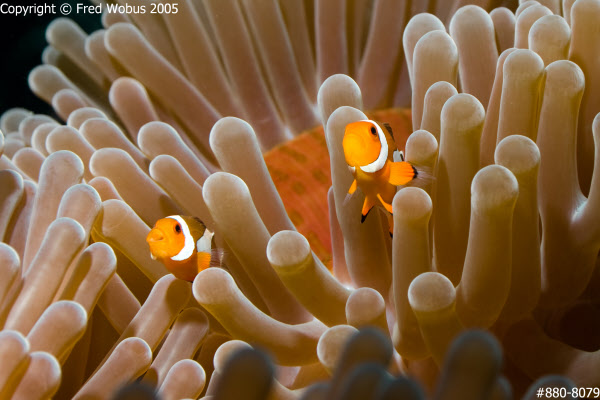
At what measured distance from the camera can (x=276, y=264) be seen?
3.72 feet

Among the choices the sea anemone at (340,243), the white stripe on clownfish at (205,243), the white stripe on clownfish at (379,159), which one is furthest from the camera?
the white stripe on clownfish at (205,243)

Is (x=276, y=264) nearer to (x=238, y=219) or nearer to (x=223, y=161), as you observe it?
(x=238, y=219)

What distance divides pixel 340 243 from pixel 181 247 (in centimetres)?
38

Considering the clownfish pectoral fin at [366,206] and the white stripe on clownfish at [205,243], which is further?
the white stripe on clownfish at [205,243]

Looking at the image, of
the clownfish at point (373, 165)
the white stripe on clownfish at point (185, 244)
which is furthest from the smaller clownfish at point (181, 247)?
the clownfish at point (373, 165)

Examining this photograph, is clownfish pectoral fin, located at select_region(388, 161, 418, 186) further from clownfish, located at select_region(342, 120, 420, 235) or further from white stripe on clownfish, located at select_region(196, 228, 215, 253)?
white stripe on clownfish, located at select_region(196, 228, 215, 253)

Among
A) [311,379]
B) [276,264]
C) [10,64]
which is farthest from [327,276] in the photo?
[10,64]

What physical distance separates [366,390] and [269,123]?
151 cm

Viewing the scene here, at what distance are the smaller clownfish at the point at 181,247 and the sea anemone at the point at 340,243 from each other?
50mm

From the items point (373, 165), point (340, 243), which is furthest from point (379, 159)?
point (340, 243)

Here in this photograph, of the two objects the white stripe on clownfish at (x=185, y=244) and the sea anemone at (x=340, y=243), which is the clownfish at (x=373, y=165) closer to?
the sea anemone at (x=340, y=243)

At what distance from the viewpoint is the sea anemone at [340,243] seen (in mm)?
1070

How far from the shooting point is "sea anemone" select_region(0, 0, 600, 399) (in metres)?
1.07

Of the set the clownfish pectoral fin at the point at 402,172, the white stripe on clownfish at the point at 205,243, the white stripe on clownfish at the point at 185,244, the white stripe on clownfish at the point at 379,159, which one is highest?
the white stripe on clownfish at the point at 379,159
